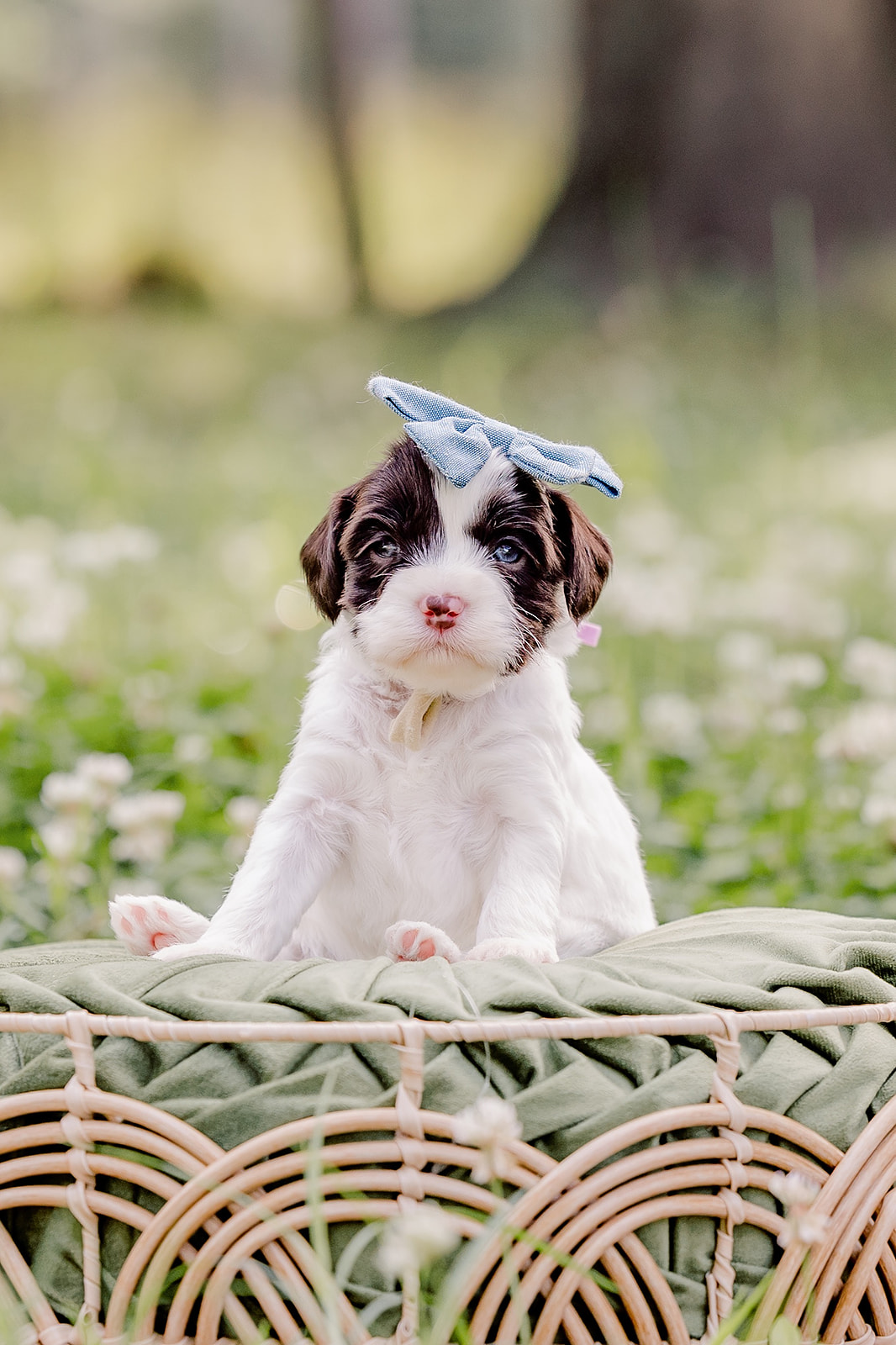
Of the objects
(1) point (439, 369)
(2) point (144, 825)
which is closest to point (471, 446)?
(2) point (144, 825)

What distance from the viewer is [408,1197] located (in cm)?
179

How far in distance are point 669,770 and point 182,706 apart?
64.8 inches

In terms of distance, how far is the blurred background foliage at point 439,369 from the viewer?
429 centimetres

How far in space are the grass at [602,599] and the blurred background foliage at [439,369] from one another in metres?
0.02

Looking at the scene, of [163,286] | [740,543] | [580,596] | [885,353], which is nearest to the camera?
[580,596]

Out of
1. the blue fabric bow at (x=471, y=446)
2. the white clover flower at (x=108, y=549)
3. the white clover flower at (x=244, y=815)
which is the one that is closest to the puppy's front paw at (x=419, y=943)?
the blue fabric bow at (x=471, y=446)

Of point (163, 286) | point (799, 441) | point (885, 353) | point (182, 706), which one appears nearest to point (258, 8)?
point (163, 286)

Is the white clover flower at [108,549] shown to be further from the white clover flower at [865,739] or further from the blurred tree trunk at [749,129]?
the blurred tree trunk at [749,129]

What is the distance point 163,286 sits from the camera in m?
12.5

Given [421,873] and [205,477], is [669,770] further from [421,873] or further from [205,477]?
[205,477]

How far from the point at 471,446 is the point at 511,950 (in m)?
0.86

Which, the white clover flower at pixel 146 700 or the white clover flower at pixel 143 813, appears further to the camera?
the white clover flower at pixel 146 700

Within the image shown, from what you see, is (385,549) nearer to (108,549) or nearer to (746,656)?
(108,549)

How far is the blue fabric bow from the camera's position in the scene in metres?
2.43
